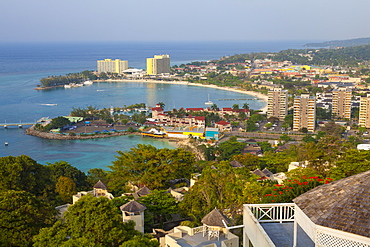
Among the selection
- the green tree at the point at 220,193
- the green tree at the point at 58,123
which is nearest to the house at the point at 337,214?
the green tree at the point at 220,193

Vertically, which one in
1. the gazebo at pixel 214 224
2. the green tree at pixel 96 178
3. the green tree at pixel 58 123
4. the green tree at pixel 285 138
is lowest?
the green tree at pixel 285 138

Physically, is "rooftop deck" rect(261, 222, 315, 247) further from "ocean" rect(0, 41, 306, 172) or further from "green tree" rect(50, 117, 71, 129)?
"green tree" rect(50, 117, 71, 129)

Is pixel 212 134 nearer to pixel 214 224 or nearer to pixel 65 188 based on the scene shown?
pixel 65 188

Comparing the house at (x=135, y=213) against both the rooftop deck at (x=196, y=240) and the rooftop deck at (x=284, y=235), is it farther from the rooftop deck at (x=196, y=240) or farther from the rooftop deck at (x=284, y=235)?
the rooftop deck at (x=284, y=235)

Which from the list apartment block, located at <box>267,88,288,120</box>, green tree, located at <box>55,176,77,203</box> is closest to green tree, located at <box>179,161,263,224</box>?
green tree, located at <box>55,176,77,203</box>

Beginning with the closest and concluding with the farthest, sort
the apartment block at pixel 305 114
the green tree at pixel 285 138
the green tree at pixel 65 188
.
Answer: the green tree at pixel 65 188 → the green tree at pixel 285 138 → the apartment block at pixel 305 114

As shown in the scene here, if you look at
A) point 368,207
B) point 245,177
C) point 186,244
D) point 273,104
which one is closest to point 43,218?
point 186,244

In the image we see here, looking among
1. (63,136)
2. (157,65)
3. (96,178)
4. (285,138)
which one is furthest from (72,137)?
(157,65)

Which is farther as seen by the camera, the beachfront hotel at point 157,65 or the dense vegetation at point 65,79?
the beachfront hotel at point 157,65
